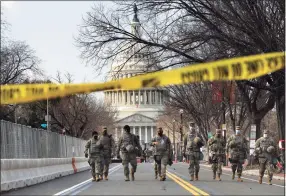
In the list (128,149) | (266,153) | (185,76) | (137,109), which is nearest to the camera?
(185,76)

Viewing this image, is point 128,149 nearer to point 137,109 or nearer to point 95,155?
point 95,155

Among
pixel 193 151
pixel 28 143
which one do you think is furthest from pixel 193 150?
pixel 28 143

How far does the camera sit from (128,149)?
18.3 metres

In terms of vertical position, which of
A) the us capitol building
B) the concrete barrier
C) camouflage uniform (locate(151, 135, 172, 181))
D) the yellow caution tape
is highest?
the us capitol building

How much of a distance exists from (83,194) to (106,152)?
5.92 metres

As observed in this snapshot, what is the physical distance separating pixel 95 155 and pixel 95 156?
0.11ft

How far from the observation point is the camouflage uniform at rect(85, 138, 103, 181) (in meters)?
18.6

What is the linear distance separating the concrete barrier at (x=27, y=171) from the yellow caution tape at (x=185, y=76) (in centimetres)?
568

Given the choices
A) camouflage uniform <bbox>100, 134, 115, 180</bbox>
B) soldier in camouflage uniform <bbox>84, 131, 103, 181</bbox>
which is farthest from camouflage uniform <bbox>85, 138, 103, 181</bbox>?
camouflage uniform <bbox>100, 134, 115, 180</bbox>

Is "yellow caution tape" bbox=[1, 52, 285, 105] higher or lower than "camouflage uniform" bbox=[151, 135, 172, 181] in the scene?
higher

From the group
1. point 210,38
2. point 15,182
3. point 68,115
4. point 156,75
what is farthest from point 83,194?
point 68,115

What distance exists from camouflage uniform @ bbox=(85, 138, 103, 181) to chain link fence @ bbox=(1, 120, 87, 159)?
6.97 feet

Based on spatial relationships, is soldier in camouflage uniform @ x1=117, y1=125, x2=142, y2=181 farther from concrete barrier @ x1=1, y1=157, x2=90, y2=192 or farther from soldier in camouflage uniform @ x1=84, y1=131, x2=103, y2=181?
concrete barrier @ x1=1, y1=157, x2=90, y2=192

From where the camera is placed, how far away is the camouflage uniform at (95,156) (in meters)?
18.6
